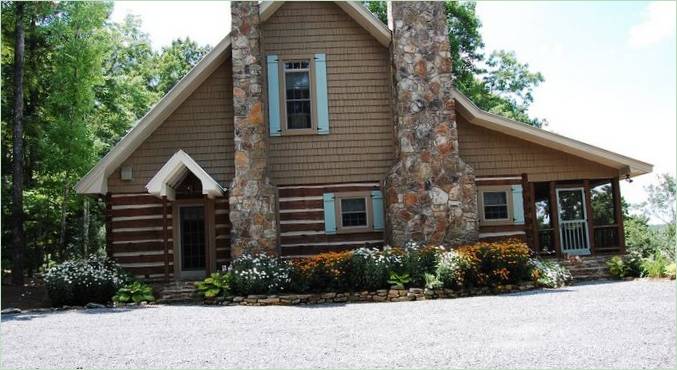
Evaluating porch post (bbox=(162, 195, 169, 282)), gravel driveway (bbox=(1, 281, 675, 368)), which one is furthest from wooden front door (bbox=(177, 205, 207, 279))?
gravel driveway (bbox=(1, 281, 675, 368))

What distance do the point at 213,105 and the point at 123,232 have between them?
3.99 meters

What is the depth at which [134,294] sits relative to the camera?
44.1 ft

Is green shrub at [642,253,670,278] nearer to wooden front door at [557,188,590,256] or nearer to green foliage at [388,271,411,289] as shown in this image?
wooden front door at [557,188,590,256]

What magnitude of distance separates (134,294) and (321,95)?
665 cm

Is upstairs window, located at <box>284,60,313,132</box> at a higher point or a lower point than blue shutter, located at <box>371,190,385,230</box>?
higher

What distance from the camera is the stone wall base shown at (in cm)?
1258

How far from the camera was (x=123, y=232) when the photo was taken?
1552 centimetres

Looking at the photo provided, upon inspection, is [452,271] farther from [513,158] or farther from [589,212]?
[589,212]

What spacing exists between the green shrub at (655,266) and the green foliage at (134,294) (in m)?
11.6

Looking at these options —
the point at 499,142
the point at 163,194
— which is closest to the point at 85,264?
the point at 163,194

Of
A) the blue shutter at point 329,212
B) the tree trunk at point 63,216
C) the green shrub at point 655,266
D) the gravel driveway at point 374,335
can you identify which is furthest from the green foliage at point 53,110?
the green shrub at point 655,266

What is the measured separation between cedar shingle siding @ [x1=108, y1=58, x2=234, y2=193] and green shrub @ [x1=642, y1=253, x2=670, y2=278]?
34.2ft

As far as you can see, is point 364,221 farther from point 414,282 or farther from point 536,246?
point 536,246

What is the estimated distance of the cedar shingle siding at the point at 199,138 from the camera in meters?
15.4
